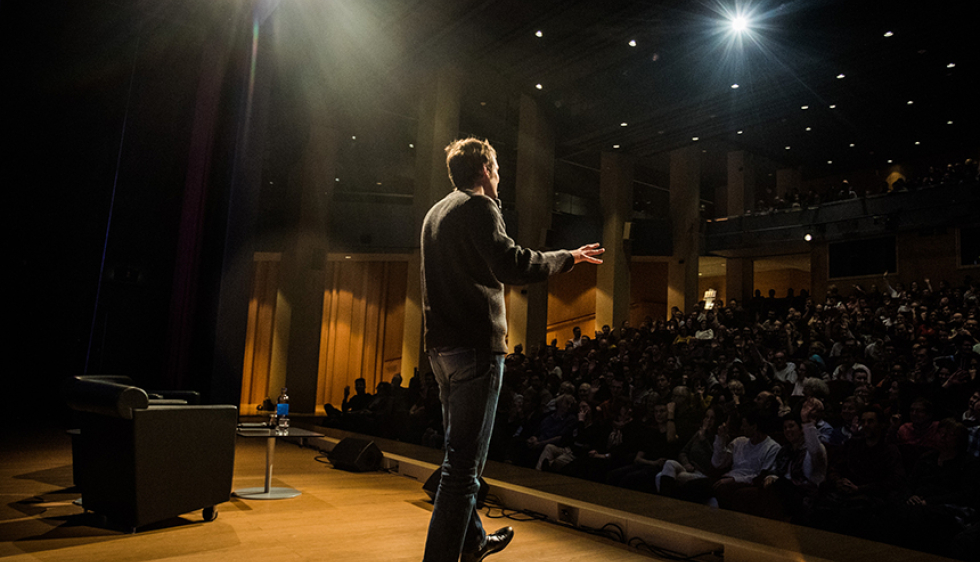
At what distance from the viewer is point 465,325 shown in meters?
1.43

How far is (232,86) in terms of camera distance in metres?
3.57

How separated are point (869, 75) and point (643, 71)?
3.72m

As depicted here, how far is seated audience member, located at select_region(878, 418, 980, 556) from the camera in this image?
2.33 metres

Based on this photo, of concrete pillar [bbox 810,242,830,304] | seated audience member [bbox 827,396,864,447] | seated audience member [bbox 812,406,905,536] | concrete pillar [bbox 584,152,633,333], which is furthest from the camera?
concrete pillar [bbox 810,242,830,304]

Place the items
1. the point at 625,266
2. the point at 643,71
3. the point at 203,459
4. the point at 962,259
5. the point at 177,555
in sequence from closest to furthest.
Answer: the point at 177,555, the point at 203,459, the point at 643,71, the point at 962,259, the point at 625,266

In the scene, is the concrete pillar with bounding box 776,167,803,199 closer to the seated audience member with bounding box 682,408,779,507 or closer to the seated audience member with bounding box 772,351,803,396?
the seated audience member with bounding box 772,351,803,396

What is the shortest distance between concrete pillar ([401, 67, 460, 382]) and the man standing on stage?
803 centimetres

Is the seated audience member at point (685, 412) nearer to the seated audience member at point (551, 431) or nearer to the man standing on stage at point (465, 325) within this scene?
the seated audience member at point (551, 431)

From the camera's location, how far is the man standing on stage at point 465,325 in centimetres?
141

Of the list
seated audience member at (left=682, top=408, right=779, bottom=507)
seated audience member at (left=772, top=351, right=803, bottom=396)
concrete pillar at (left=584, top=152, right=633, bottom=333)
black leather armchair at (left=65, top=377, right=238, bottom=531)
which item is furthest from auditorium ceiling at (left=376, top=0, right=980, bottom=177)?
black leather armchair at (left=65, top=377, right=238, bottom=531)

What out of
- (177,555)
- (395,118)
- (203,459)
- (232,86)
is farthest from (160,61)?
(395,118)

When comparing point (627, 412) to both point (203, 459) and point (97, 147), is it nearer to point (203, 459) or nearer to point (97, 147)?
point (203, 459)

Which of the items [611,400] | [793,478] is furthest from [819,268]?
[793,478]

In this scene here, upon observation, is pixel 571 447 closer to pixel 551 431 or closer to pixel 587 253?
pixel 551 431
